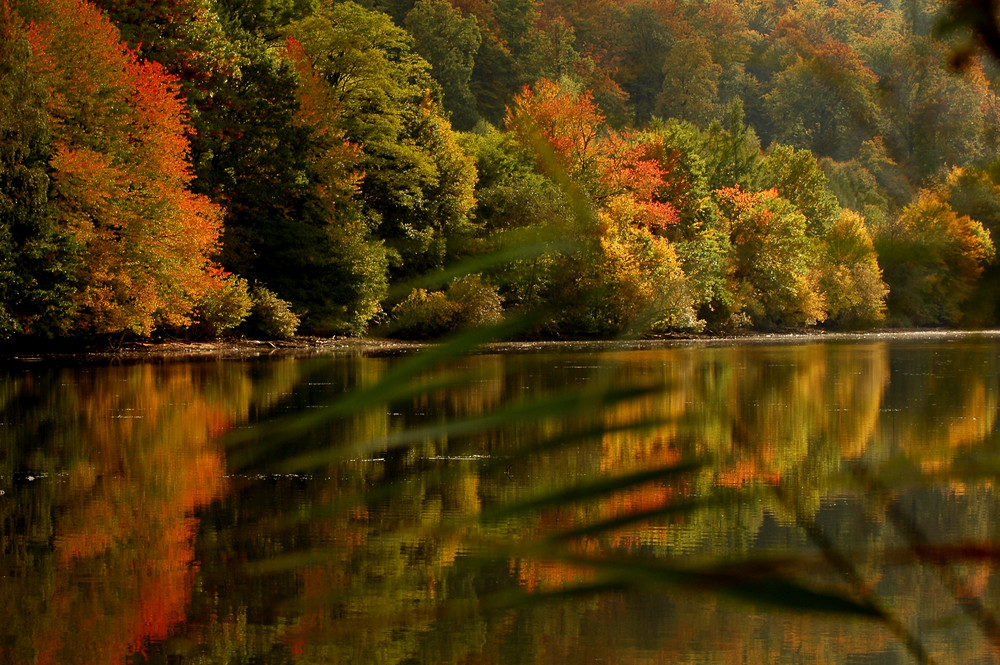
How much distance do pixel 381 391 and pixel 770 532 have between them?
240 inches

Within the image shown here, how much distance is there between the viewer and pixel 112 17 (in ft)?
96.5

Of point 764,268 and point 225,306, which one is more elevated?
point 764,268

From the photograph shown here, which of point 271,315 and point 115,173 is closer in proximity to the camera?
point 115,173

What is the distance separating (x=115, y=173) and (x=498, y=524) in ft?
82.2

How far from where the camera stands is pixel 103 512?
770 centimetres

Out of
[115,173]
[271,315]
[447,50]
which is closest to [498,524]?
[115,173]

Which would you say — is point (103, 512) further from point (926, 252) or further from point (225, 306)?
point (225, 306)

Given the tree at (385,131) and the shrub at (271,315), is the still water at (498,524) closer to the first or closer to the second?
the shrub at (271,315)

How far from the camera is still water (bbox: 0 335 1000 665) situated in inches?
30.5

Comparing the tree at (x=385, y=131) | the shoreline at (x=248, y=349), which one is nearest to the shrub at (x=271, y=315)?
the shoreline at (x=248, y=349)

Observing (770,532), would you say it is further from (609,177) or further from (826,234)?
(609,177)

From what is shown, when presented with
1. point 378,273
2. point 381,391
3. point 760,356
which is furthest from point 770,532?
point 378,273

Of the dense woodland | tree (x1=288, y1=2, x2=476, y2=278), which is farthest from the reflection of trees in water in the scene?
tree (x1=288, y1=2, x2=476, y2=278)

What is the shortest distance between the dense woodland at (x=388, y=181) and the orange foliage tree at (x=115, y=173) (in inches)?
2.3
